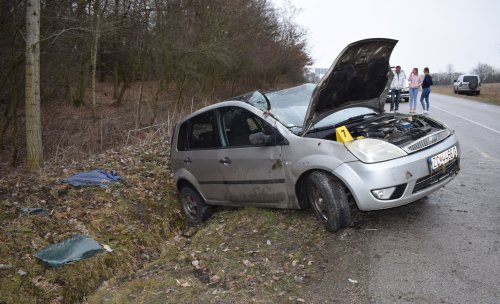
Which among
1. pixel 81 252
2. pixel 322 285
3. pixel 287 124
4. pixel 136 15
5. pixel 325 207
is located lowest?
pixel 81 252

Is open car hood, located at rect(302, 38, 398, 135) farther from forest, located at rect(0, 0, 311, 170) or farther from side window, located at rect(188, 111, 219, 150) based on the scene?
forest, located at rect(0, 0, 311, 170)

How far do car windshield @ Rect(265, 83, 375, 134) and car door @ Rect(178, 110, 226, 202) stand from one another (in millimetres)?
938

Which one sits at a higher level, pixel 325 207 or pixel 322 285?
pixel 325 207

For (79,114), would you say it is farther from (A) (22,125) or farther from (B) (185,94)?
(B) (185,94)

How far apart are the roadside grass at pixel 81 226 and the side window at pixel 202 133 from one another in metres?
1.58

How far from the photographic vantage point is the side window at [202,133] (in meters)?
5.79

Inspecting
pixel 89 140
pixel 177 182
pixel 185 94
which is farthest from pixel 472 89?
pixel 177 182

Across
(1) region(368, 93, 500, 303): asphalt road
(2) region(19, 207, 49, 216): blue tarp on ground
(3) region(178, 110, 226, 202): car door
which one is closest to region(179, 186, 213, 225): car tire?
(3) region(178, 110, 226, 202): car door

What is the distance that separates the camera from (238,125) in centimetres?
541

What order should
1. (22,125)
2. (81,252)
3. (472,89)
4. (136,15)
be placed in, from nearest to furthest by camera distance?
(81,252), (22,125), (136,15), (472,89)

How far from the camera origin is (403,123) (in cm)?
527

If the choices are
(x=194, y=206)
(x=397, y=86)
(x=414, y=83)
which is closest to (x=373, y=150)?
(x=194, y=206)

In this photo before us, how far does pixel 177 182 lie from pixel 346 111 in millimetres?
2937

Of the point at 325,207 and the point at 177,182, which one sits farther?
the point at 177,182
